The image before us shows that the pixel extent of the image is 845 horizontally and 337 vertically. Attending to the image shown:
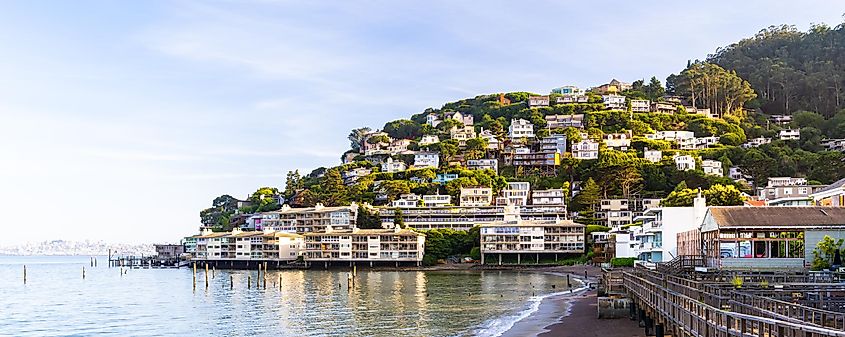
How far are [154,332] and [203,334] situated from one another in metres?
3.98

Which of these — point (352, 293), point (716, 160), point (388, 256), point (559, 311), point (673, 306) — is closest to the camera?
point (673, 306)

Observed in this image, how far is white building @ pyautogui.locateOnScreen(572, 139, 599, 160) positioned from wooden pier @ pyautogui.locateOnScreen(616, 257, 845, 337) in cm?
11837

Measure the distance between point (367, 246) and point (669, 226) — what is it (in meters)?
67.4

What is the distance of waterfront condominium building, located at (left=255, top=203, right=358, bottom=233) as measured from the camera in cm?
13900

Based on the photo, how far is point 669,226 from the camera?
64375 millimetres

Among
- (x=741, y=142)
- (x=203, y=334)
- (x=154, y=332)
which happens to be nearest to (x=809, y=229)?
(x=203, y=334)

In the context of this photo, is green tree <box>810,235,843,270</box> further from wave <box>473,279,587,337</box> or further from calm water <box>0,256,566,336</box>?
calm water <box>0,256,566,336</box>

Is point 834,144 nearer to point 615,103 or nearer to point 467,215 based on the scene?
point 615,103

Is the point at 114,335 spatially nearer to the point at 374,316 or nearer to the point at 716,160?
the point at 374,316

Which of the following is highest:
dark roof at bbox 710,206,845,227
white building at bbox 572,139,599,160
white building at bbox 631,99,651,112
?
white building at bbox 631,99,651,112

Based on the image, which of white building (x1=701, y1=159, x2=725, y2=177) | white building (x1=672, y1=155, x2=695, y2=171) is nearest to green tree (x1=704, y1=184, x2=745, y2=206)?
white building (x1=672, y1=155, x2=695, y2=171)

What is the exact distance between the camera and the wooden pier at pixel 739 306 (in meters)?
14.8

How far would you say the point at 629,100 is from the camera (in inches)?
7466

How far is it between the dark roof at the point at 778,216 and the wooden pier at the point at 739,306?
7.91m
